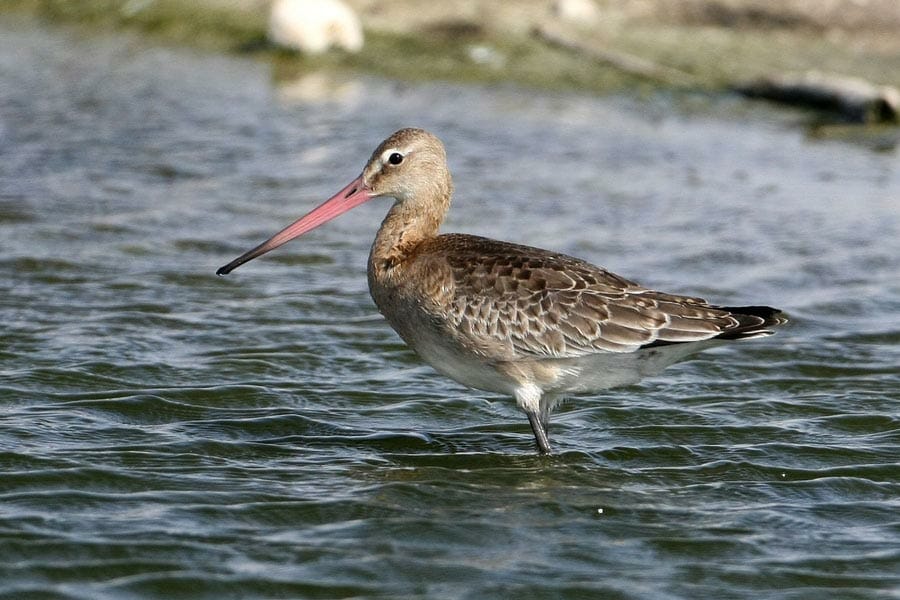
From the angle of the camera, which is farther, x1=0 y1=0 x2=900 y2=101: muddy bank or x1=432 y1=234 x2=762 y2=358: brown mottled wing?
x1=0 y1=0 x2=900 y2=101: muddy bank

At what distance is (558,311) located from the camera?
22.9ft

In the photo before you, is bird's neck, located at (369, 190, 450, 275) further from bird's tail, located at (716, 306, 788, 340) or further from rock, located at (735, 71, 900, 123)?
rock, located at (735, 71, 900, 123)

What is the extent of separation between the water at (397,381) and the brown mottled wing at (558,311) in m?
0.61

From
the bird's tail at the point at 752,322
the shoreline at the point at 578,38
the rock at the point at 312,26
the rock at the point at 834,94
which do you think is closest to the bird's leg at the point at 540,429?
the bird's tail at the point at 752,322

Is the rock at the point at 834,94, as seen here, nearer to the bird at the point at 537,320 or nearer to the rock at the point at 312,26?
the rock at the point at 312,26

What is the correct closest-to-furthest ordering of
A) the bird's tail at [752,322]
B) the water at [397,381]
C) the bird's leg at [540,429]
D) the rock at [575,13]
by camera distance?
the water at [397,381] → the bird's tail at [752,322] → the bird's leg at [540,429] → the rock at [575,13]

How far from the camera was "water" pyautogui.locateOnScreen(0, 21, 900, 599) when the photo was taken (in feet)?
19.2

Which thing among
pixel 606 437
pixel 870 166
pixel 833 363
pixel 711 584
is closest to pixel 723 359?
pixel 833 363

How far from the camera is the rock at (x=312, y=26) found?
664 inches

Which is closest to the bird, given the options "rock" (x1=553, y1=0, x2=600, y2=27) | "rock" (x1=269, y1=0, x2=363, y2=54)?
"rock" (x1=269, y1=0, x2=363, y2=54)

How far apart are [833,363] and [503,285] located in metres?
2.63

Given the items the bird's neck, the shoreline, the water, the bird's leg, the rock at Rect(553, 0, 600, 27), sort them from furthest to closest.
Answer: the rock at Rect(553, 0, 600, 27), the shoreline, the bird's neck, the bird's leg, the water

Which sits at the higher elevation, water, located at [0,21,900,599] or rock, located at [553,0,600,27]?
rock, located at [553,0,600,27]

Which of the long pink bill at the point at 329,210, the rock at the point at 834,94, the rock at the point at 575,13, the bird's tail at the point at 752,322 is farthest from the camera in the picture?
the rock at the point at 575,13
